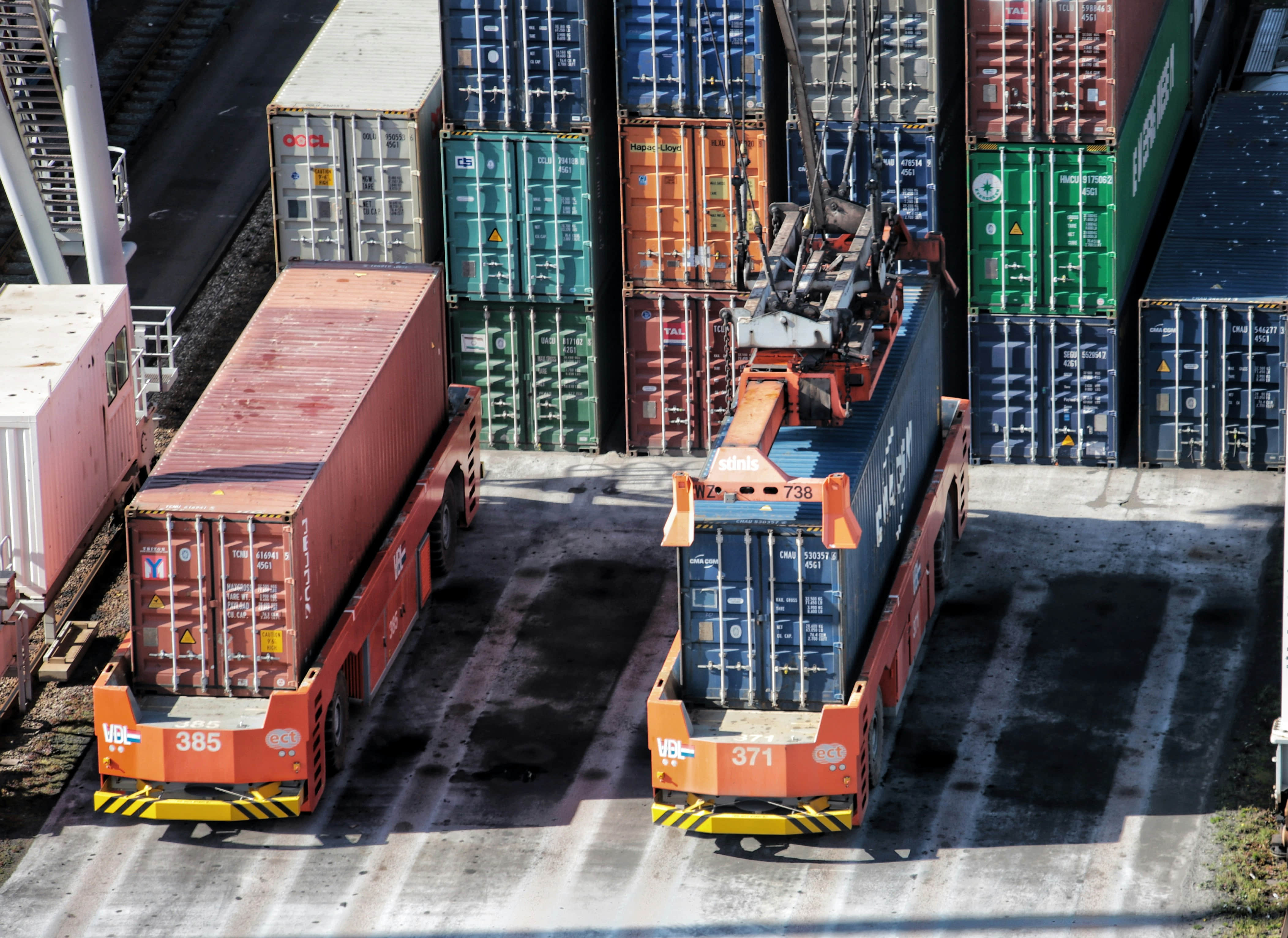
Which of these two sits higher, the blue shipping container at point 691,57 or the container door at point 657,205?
the blue shipping container at point 691,57

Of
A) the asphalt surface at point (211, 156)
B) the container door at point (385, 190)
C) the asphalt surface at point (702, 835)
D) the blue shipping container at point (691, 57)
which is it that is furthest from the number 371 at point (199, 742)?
the asphalt surface at point (211, 156)

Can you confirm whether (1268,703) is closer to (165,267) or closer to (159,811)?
(159,811)

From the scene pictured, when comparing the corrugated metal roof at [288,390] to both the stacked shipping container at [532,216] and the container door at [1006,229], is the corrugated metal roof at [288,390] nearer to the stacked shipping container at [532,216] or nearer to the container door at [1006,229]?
the stacked shipping container at [532,216]

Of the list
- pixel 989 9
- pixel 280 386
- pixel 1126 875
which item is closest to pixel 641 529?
pixel 280 386

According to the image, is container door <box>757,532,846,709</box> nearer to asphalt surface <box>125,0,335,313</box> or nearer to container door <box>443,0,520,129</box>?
container door <box>443,0,520,129</box>

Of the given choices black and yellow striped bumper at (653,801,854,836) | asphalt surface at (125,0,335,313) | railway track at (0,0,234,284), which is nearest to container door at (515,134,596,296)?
asphalt surface at (125,0,335,313)

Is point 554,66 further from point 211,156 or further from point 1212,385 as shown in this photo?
point 211,156

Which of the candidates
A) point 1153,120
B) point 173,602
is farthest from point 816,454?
point 1153,120
